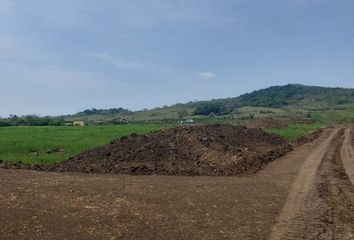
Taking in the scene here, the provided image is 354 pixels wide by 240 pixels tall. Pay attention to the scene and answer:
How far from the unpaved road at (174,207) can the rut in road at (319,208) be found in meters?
0.02

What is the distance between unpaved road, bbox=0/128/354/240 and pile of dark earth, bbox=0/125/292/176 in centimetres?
199

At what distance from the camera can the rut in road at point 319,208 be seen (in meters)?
11.0

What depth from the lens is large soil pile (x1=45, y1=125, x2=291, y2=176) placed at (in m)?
22.4

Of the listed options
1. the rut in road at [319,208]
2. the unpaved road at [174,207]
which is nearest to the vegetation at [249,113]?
the unpaved road at [174,207]

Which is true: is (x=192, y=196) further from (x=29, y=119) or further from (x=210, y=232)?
(x=29, y=119)

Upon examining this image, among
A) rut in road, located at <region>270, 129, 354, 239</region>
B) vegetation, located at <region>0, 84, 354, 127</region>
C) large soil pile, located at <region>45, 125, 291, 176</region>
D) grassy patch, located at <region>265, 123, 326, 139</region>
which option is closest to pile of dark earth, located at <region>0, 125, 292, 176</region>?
large soil pile, located at <region>45, 125, 291, 176</region>

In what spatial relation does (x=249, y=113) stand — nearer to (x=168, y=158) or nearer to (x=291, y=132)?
(x=291, y=132)

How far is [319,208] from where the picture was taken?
1358 cm

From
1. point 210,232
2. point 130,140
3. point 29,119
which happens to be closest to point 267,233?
point 210,232

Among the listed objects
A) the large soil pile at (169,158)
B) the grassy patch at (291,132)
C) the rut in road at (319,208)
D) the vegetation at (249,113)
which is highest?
the vegetation at (249,113)

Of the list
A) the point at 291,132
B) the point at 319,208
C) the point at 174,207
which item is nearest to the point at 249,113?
the point at 291,132

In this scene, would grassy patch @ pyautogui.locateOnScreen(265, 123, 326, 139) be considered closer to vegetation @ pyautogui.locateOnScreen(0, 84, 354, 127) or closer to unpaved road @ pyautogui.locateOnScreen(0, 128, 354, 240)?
unpaved road @ pyautogui.locateOnScreen(0, 128, 354, 240)

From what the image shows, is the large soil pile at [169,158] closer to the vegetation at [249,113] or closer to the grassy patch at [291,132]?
the grassy patch at [291,132]

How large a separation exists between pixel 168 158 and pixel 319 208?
40.5 ft
